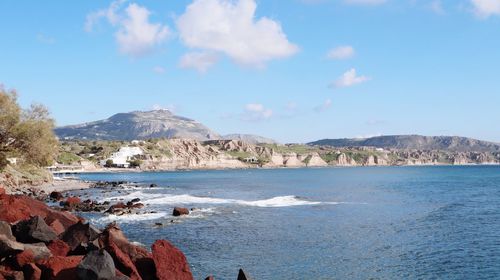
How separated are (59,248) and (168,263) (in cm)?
521

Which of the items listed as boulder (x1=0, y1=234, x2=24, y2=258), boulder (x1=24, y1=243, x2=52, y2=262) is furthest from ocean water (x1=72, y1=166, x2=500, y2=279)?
boulder (x1=0, y1=234, x2=24, y2=258)

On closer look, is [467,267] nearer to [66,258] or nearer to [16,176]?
[66,258]

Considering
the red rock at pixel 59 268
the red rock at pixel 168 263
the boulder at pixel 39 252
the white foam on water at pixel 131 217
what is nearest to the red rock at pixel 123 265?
the red rock at pixel 168 263

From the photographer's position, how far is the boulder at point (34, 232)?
22.9 metres

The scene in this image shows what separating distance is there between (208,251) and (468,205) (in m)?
51.4

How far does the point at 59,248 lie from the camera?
869 inches

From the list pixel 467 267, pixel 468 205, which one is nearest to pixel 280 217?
pixel 467 267

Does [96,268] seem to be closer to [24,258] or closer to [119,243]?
[24,258]

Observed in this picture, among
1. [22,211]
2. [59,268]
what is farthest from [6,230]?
[22,211]

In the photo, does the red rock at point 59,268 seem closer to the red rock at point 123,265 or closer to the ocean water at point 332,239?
the red rock at point 123,265

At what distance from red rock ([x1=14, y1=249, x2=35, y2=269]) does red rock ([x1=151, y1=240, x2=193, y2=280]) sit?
16.2 ft

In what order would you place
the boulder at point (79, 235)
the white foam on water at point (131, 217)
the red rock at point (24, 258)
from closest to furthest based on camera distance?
the red rock at point (24, 258) < the boulder at point (79, 235) < the white foam on water at point (131, 217)

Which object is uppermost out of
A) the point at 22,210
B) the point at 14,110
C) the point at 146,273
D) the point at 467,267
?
the point at 14,110

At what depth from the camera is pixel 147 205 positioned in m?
73.3
